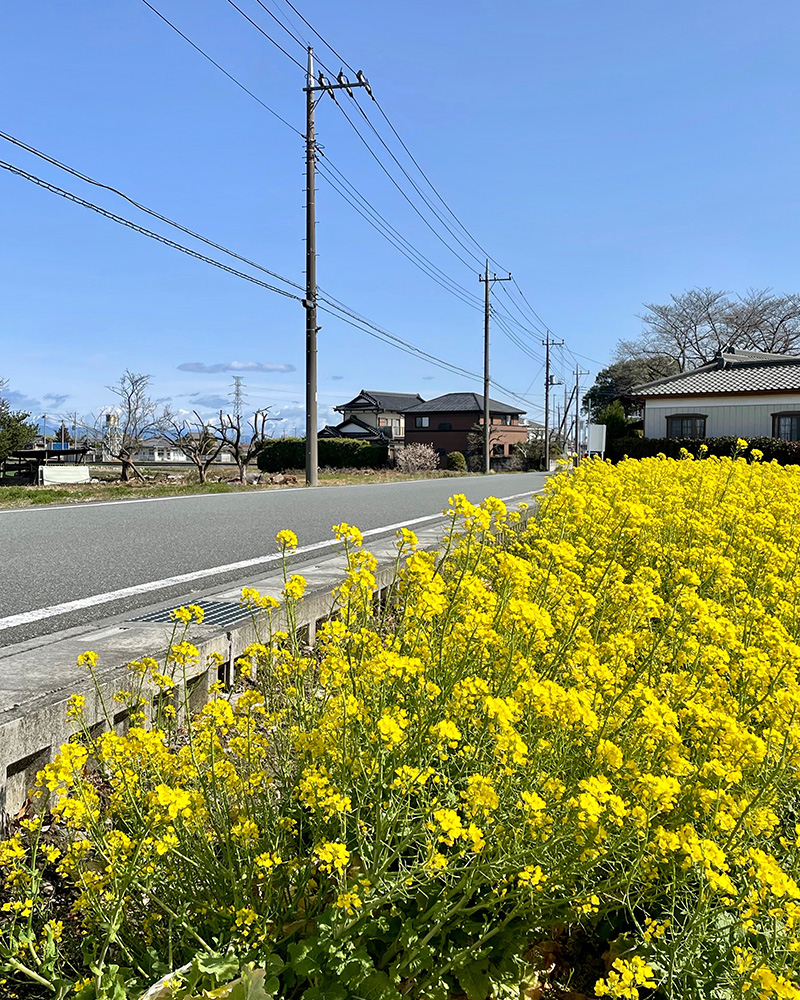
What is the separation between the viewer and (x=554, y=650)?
2.44 m

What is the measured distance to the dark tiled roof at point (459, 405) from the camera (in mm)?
60375

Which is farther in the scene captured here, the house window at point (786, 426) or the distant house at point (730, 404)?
the distant house at point (730, 404)

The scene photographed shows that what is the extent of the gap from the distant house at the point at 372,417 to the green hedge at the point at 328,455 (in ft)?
67.9

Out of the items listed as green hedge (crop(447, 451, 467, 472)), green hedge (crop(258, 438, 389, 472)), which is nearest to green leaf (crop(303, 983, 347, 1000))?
green hedge (crop(258, 438, 389, 472))

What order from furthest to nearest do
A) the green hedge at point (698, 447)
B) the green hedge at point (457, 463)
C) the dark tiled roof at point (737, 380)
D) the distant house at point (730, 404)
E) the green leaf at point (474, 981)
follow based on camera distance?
1. the green hedge at point (457, 463)
2. the dark tiled roof at point (737, 380)
3. the distant house at point (730, 404)
4. the green hedge at point (698, 447)
5. the green leaf at point (474, 981)

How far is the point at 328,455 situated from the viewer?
40781mm

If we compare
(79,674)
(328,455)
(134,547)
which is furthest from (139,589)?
(328,455)

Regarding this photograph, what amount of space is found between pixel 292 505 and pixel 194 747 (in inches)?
359

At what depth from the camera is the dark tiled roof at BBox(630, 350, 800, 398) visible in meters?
28.9

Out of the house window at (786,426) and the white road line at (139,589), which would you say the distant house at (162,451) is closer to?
the white road line at (139,589)

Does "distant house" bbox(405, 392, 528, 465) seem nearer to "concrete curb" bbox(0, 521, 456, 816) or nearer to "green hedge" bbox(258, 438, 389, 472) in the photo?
"green hedge" bbox(258, 438, 389, 472)

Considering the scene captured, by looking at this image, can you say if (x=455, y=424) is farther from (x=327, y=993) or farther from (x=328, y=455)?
(x=327, y=993)

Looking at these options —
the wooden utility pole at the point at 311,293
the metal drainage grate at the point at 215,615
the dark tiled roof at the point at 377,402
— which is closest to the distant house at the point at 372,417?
the dark tiled roof at the point at 377,402

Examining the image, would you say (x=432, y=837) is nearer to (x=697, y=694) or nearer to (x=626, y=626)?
(x=697, y=694)
